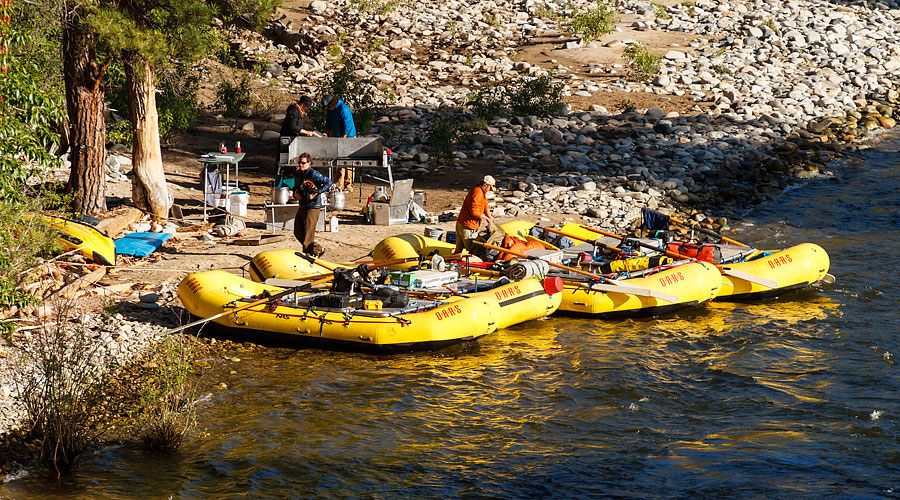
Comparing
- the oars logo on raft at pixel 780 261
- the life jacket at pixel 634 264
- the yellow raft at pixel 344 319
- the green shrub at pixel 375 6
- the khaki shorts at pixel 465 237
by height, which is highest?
the green shrub at pixel 375 6

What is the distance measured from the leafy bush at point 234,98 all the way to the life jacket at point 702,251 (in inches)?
451

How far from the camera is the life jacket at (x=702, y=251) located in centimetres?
1274

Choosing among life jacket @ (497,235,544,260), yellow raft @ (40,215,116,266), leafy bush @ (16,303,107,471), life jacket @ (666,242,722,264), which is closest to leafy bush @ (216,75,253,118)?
yellow raft @ (40,215,116,266)

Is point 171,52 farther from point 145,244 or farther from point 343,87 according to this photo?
point 343,87

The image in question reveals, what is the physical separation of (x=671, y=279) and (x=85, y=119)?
8425 millimetres

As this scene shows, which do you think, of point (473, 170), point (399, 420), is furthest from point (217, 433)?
point (473, 170)

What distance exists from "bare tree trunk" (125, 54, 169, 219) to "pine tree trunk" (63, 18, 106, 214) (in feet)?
1.62

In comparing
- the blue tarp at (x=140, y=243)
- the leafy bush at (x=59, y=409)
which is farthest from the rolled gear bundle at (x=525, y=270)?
the leafy bush at (x=59, y=409)

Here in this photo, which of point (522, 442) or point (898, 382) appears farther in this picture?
point (898, 382)

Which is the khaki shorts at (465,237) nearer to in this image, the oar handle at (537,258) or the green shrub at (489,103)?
the oar handle at (537,258)

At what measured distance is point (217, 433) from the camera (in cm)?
818

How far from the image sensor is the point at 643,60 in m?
23.6

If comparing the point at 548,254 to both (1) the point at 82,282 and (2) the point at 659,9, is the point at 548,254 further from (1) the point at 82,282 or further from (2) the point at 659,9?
(2) the point at 659,9

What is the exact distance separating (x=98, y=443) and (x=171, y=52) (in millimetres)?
7021
